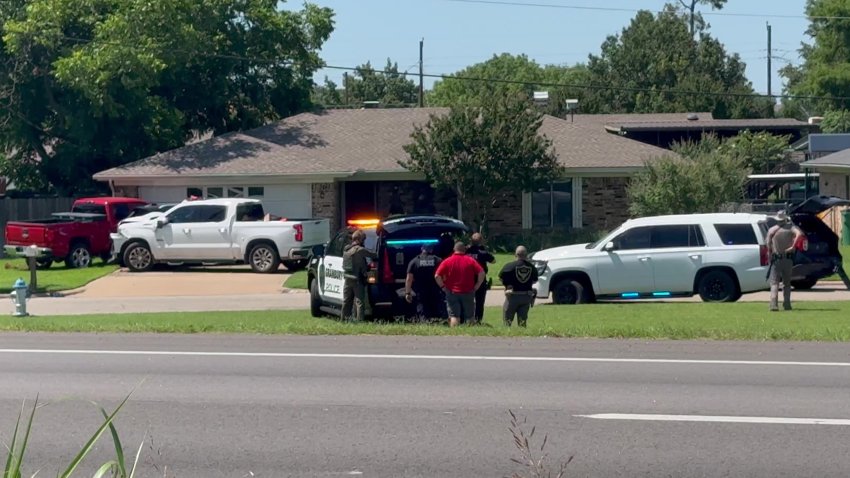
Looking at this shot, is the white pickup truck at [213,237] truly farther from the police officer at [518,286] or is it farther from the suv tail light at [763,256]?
the police officer at [518,286]

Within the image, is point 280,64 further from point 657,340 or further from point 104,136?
point 657,340

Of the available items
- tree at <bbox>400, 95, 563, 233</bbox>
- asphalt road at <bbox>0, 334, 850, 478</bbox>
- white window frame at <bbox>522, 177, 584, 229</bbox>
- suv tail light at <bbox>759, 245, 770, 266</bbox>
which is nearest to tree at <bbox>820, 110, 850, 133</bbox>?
white window frame at <bbox>522, 177, 584, 229</bbox>

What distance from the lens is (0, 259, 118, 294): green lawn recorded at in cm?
2752

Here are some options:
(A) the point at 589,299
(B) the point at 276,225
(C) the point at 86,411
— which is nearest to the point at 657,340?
(C) the point at 86,411

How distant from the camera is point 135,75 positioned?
120ft

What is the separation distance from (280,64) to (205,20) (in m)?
4.86

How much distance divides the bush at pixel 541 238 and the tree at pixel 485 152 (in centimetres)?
158

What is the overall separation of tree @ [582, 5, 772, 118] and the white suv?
170 ft

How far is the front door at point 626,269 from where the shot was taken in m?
→ 22.0

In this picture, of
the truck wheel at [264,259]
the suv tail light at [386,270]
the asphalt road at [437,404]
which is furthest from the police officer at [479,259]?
the truck wheel at [264,259]

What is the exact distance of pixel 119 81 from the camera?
37031mm

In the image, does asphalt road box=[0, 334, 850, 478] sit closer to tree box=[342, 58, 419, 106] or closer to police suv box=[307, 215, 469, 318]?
police suv box=[307, 215, 469, 318]

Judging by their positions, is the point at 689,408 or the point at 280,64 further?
the point at 280,64

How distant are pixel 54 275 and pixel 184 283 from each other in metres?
3.79
